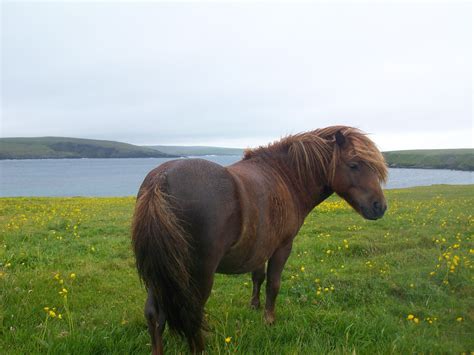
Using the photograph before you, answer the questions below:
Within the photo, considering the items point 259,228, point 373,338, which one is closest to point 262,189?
point 259,228

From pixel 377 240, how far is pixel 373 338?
5379mm

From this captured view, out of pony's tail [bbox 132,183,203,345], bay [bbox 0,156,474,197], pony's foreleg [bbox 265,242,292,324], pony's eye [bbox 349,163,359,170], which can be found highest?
pony's eye [bbox 349,163,359,170]

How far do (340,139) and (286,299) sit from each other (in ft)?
8.44

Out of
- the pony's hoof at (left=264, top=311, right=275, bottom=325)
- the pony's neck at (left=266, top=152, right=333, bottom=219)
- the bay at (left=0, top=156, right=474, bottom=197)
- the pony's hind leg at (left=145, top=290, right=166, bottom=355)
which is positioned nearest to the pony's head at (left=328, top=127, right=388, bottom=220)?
the pony's neck at (left=266, top=152, right=333, bottom=219)

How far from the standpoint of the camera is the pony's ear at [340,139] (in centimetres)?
490

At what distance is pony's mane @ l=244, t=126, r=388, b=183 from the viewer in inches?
190

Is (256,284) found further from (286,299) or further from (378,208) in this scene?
(378,208)

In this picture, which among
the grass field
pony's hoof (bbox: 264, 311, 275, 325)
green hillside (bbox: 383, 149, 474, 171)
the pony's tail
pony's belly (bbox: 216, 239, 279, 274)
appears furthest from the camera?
green hillside (bbox: 383, 149, 474, 171)

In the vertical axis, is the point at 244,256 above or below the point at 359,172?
below

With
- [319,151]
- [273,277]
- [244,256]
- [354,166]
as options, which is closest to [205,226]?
[244,256]

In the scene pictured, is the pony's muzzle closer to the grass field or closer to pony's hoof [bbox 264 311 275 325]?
the grass field

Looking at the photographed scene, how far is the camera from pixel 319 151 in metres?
4.96

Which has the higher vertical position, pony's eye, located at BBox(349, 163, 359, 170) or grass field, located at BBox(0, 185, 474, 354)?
pony's eye, located at BBox(349, 163, 359, 170)

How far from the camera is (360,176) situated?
4789 millimetres
